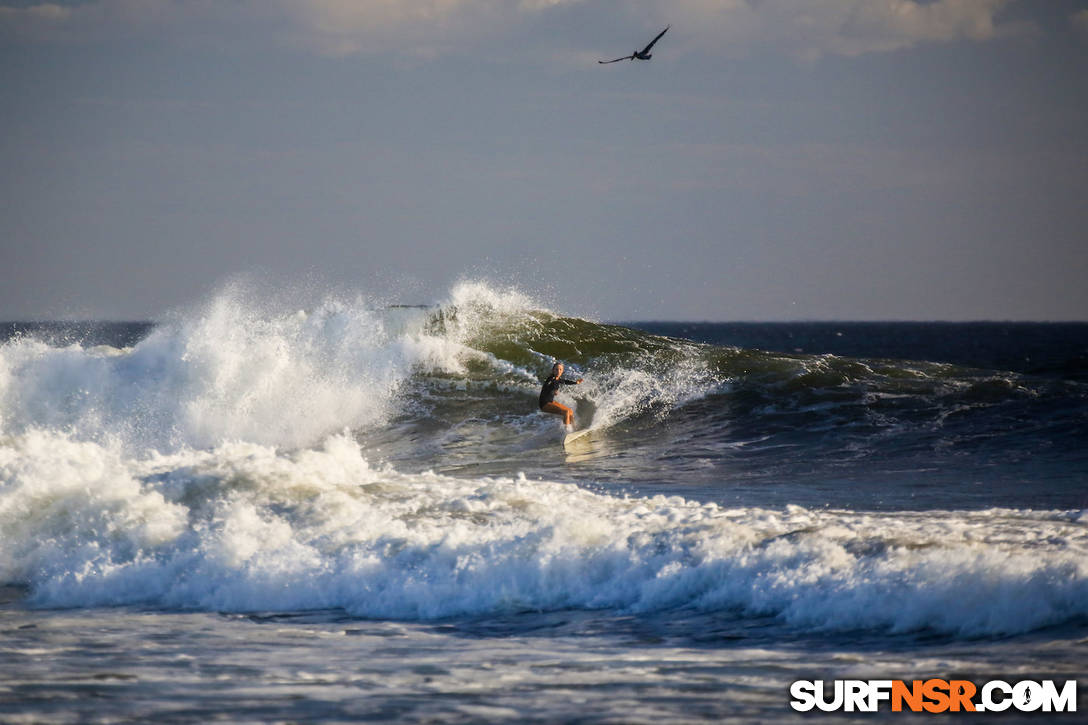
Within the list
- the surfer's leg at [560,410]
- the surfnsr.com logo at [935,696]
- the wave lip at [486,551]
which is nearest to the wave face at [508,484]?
the wave lip at [486,551]

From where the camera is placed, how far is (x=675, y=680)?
5.86m

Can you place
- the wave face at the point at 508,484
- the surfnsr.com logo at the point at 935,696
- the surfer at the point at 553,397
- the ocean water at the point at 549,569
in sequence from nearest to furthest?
the surfnsr.com logo at the point at 935,696 → the ocean water at the point at 549,569 → the wave face at the point at 508,484 → the surfer at the point at 553,397

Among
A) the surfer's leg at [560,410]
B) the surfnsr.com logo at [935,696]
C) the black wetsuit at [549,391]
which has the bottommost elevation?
the surfnsr.com logo at [935,696]

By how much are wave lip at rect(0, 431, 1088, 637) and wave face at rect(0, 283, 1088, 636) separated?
27 mm

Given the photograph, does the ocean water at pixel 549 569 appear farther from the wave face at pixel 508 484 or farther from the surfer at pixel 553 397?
the surfer at pixel 553 397

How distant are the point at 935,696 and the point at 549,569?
3.48 meters

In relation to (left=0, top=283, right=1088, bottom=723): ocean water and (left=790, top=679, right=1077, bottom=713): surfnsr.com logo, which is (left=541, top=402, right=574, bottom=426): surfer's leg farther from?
(left=790, top=679, right=1077, bottom=713): surfnsr.com logo

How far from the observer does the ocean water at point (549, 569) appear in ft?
19.2

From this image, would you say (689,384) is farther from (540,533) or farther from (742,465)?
(540,533)

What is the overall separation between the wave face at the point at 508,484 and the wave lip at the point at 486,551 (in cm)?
3

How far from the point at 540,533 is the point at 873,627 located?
3004 mm

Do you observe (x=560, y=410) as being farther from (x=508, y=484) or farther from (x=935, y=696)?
(x=935, y=696)

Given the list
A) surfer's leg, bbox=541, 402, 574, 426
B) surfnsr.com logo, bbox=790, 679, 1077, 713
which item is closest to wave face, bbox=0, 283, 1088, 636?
surfer's leg, bbox=541, 402, 574, 426

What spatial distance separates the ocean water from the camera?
586 cm
